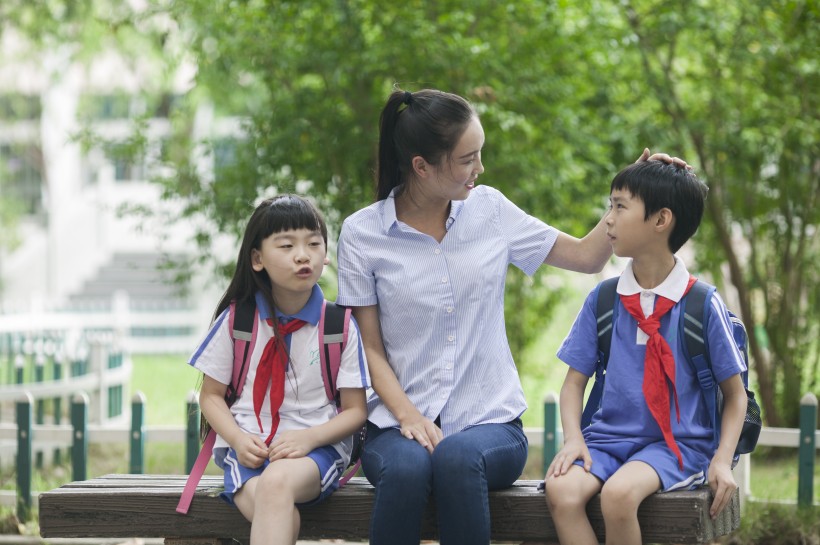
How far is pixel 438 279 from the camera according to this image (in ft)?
10.7

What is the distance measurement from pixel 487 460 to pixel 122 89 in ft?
46.7

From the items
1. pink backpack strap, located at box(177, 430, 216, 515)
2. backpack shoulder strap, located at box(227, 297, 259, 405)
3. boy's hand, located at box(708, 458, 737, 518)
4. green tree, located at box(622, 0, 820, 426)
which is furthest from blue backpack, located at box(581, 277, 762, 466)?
green tree, located at box(622, 0, 820, 426)

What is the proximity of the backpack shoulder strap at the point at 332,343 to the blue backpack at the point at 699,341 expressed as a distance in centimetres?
76

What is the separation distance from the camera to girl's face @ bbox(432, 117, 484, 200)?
3.22 m

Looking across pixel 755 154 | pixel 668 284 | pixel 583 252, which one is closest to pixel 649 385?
pixel 668 284

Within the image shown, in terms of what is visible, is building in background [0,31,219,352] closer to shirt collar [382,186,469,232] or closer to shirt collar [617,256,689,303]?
shirt collar [382,186,469,232]

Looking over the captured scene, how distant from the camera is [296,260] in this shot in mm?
3184

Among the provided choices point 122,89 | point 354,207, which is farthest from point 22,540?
point 122,89

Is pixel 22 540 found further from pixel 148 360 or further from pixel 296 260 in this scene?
pixel 148 360

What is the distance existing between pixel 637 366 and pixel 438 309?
24.1 inches

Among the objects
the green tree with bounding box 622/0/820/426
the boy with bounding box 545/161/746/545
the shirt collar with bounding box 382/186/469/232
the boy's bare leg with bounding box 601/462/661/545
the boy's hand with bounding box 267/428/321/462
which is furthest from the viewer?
the green tree with bounding box 622/0/820/426

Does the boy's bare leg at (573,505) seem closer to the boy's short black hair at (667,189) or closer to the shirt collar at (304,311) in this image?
the boy's short black hair at (667,189)

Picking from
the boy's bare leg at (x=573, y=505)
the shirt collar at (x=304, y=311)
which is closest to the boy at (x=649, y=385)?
the boy's bare leg at (x=573, y=505)

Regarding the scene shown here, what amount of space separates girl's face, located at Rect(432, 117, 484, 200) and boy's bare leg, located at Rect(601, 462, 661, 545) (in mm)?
977
